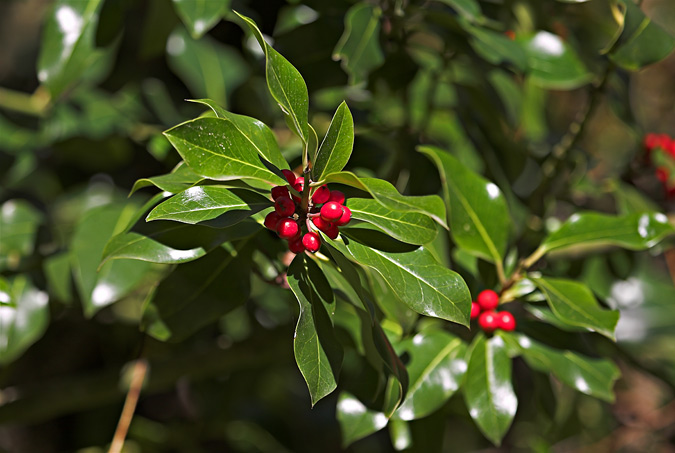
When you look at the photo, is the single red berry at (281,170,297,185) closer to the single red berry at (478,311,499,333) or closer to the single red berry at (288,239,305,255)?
the single red berry at (288,239,305,255)

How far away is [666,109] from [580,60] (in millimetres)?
1998

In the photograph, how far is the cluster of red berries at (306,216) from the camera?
2.01 feet

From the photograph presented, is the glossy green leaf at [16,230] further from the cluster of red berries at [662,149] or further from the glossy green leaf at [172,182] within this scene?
the cluster of red berries at [662,149]

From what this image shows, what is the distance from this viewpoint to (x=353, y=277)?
625mm

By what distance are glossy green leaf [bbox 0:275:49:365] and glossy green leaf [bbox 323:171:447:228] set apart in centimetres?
66

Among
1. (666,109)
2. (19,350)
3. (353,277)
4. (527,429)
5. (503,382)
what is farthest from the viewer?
(666,109)

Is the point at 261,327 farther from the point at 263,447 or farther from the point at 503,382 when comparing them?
the point at 503,382

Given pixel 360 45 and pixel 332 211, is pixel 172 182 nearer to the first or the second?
pixel 332 211

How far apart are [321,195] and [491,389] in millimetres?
351

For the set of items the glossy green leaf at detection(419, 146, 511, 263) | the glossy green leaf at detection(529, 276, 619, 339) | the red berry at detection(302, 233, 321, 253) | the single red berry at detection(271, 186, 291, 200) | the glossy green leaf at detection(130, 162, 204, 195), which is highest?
the glossy green leaf at detection(130, 162, 204, 195)

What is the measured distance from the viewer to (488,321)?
824mm

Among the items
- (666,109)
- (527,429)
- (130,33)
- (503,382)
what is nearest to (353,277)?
(503,382)

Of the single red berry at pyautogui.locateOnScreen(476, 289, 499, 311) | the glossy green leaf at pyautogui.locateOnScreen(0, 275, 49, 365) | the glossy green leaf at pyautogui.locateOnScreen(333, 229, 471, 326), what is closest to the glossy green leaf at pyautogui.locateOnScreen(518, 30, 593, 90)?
the single red berry at pyautogui.locateOnScreen(476, 289, 499, 311)

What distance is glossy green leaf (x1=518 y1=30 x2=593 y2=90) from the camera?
3.22ft
